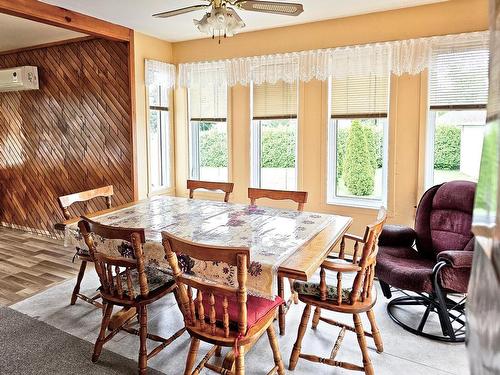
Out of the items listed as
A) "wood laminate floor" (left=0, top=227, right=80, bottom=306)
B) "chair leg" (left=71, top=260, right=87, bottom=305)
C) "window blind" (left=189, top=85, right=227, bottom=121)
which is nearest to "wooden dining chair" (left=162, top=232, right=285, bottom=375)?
"chair leg" (left=71, top=260, right=87, bottom=305)

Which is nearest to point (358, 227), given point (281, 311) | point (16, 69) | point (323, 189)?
point (323, 189)

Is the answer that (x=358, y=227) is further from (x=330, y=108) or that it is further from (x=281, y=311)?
(x=281, y=311)

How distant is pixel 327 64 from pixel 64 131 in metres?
3.56

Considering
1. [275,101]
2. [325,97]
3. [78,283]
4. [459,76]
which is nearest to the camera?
[78,283]

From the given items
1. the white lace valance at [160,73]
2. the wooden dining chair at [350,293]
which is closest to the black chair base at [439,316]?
the wooden dining chair at [350,293]

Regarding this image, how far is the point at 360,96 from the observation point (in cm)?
386

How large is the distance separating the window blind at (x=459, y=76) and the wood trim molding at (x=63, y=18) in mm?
3323

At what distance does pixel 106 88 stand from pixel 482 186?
4837mm

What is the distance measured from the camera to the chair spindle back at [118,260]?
6.70 ft

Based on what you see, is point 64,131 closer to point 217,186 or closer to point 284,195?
point 217,186

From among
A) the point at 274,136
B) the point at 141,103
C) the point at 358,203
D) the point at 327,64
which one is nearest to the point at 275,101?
the point at 274,136

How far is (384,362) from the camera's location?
2.34m

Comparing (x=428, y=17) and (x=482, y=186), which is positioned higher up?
(x=428, y=17)

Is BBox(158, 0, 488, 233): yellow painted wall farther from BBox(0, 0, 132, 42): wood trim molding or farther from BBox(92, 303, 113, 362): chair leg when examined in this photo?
BBox(92, 303, 113, 362): chair leg
